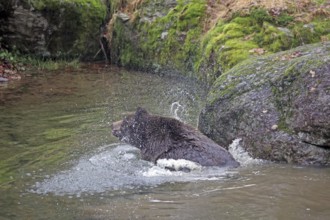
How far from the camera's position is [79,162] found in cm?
799

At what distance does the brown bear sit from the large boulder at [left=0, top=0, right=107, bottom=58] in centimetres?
1054

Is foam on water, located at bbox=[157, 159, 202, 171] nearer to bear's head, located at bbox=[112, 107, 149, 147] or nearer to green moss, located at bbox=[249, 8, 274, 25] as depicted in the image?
bear's head, located at bbox=[112, 107, 149, 147]

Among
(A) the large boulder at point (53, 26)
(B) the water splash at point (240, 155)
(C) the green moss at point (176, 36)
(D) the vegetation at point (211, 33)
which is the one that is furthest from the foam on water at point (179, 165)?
(A) the large boulder at point (53, 26)

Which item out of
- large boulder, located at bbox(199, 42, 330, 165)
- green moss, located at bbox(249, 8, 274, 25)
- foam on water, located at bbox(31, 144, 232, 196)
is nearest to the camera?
foam on water, located at bbox(31, 144, 232, 196)

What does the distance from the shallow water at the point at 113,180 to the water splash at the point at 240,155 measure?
16 mm

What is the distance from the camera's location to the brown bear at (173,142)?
739 cm

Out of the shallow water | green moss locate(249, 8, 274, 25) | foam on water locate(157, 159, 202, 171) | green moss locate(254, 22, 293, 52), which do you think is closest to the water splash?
the shallow water

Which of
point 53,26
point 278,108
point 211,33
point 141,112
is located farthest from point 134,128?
point 53,26

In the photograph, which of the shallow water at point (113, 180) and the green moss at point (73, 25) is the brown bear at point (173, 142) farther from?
the green moss at point (73, 25)

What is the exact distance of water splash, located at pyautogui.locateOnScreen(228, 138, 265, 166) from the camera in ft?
25.2

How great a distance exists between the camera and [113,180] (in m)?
7.03

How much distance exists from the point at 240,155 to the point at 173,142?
1.07 meters

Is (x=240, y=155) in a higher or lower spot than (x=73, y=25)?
lower

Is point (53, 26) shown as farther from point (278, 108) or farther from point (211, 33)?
point (278, 108)
